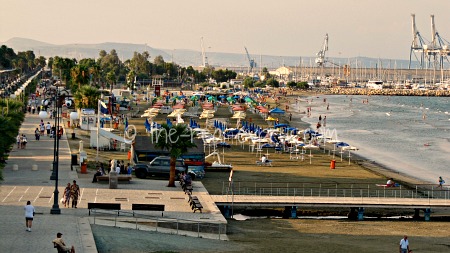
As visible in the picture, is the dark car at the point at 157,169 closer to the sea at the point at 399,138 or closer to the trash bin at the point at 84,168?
the trash bin at the point at 84,168

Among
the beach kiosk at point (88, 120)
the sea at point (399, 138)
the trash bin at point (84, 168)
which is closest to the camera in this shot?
the trash bin at point (84, 168)

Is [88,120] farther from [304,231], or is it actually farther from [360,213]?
[304,231]

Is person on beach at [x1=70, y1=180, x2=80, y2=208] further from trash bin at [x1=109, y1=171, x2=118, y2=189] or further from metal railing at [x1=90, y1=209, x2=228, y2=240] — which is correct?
trash bin at [x1=109, y1=171, x2=118, y2=189]

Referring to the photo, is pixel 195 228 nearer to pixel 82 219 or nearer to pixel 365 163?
pixel 82 219

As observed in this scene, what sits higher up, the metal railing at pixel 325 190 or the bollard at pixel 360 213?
the metal railing at pixel 325 190

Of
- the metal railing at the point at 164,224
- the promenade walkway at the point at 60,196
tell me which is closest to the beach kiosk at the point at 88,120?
the promenade walkway at the point at 60,196

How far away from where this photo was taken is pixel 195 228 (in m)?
29.8

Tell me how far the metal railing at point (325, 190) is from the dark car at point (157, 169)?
232 cm

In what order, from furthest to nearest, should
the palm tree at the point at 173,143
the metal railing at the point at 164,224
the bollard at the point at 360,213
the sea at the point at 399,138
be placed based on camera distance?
the sea at the point at 399,138 → the palm tree at the point at 173,143 → the bollard at the point at 360,213 → the metal railing at the point at 164,224

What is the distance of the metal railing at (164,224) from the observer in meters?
29.2

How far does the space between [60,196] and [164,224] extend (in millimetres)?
6038

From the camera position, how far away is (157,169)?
42406 mm

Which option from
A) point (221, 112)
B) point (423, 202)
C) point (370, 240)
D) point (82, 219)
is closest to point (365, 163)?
point (423, 202)

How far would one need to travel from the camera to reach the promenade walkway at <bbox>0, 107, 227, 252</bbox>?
25.5 metres
